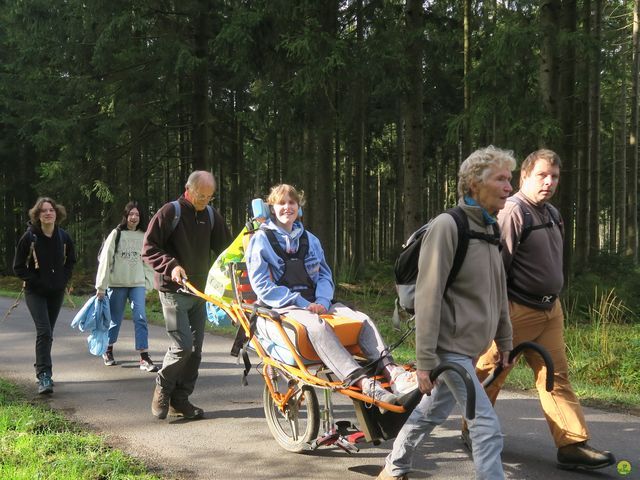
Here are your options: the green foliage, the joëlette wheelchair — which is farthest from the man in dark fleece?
the green foliage

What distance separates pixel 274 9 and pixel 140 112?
6.76 metres

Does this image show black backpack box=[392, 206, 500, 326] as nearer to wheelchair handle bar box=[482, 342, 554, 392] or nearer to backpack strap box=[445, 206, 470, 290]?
backpack strap box=[445, 206, 470, 290]

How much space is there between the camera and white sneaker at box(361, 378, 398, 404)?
4273 millimetres

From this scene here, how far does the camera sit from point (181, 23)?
18859 mm

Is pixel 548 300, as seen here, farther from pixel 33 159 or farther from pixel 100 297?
pixel 33 159

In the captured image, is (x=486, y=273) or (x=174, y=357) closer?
(x=486, y=273)

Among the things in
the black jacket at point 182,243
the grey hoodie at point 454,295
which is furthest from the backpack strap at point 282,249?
the grey hoodie at point 454,295

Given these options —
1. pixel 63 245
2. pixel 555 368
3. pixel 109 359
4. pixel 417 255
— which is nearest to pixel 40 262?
pixel 63 245

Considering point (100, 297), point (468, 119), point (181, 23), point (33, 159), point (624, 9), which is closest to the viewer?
point (100, 297)

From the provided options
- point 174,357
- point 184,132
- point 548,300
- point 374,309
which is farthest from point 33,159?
point 548,300

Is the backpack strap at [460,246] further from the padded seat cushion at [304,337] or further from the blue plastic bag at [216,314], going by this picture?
the blue plastic bag at [216,314]

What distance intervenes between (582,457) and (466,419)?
5.22 ft

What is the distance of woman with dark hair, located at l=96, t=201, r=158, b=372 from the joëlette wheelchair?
332cm

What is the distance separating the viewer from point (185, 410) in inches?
250
